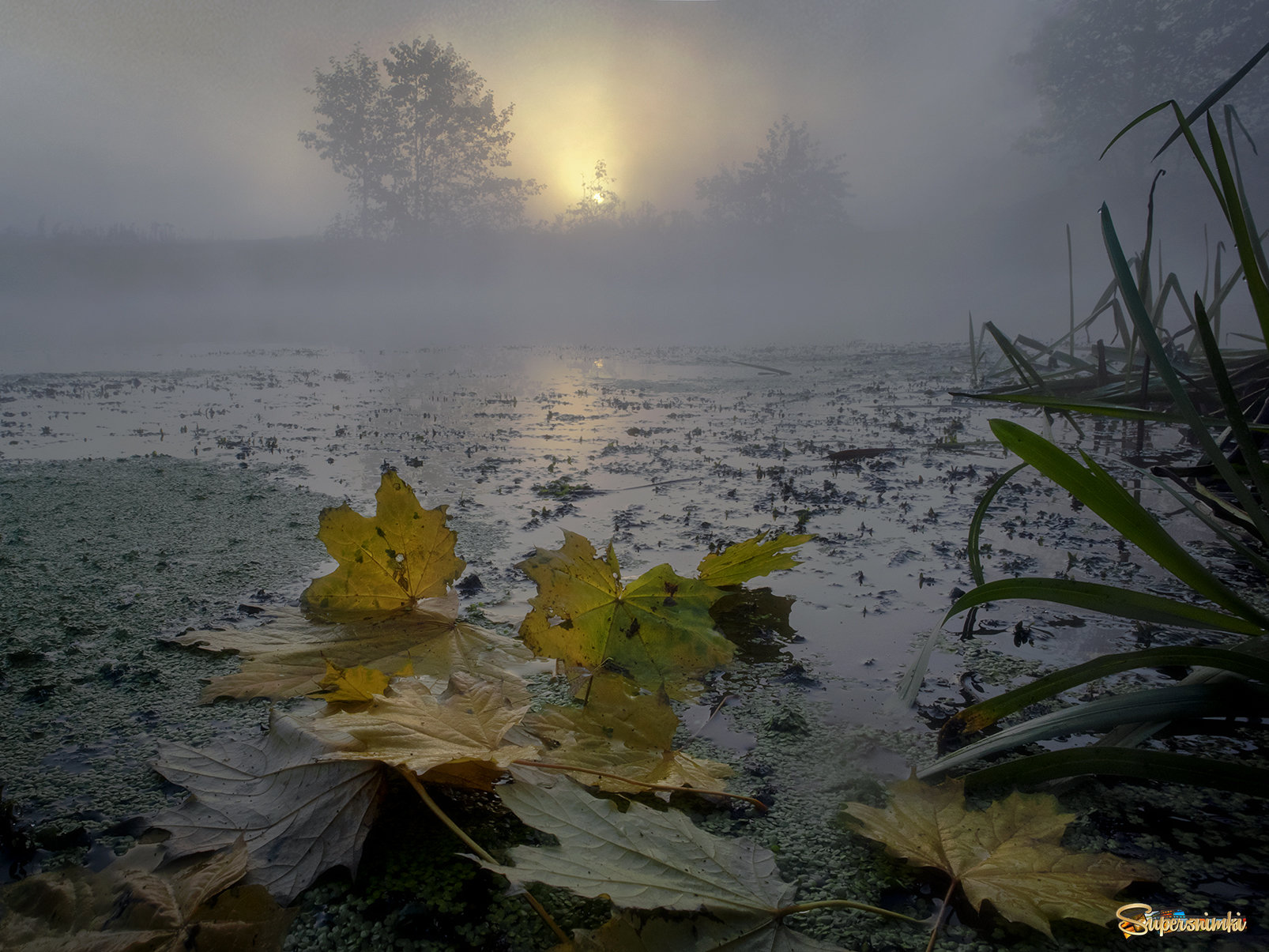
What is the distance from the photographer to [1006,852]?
55 cm

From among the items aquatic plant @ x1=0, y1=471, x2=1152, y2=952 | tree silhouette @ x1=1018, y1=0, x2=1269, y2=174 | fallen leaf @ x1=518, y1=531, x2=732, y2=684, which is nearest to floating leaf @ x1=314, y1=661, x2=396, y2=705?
aquatic plant @ x1=0, y1=471, x2=1152, y2=952

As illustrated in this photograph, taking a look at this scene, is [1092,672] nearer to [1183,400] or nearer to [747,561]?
[1183,400]

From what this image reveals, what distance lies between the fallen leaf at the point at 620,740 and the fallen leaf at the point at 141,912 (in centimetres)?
26

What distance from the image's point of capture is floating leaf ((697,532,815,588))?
0.97 metres

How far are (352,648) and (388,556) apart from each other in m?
0.14

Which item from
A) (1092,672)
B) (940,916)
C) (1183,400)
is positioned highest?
(1183,400)

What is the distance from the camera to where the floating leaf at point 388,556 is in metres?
0.97

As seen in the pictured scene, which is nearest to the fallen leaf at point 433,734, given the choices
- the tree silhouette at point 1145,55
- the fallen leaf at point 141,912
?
the fallen leaf at point 141,912

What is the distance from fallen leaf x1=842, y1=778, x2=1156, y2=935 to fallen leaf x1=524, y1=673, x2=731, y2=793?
17cm

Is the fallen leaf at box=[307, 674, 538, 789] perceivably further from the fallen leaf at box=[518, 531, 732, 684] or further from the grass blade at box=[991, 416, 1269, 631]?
the grass blade at box=[991, 416, 1269, 631]

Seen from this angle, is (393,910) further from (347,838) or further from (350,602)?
(350,602)

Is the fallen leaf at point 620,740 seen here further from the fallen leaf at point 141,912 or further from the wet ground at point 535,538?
the fallen leaf at point 141,912

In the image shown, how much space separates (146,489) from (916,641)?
7.48 feet

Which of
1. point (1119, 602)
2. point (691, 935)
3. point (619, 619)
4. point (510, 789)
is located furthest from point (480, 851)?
point (1119, 602)
